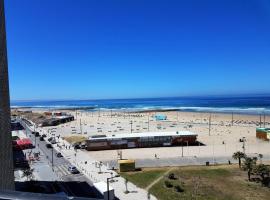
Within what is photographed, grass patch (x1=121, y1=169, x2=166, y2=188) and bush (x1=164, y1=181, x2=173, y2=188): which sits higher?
bush (x1=164, y1=181, x2=173, y2=188)

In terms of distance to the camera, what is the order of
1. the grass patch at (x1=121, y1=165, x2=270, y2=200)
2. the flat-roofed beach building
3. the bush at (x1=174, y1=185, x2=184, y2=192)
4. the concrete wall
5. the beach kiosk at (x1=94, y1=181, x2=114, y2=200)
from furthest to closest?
1. the flat-roofed beach building
2. the bush at (x1=174, y1=185, x2=184, y2=192)
3. the grass patch at (x1=121, y1=165, x2=270, y2=200)
4. the beach kiosk at (x1=94, y1=181, x2=114, y2=200)
5. the concrete wall

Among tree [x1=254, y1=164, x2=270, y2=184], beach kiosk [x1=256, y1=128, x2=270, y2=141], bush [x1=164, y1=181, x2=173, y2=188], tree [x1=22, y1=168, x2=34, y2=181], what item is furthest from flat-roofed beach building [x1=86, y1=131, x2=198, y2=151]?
bush [x1=164, y1=181, x2=173, y2=188]

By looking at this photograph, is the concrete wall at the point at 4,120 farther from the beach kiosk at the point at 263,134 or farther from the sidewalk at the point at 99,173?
the beach kiosk at the point at 263,134

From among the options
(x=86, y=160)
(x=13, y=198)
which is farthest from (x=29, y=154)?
(x=13, y=198)

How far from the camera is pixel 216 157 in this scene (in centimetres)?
5634

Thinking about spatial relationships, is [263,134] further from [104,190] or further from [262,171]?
[104,190]

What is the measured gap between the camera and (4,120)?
→ 88.6 ft

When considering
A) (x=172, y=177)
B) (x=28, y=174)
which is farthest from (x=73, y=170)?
(x=172, y=177)

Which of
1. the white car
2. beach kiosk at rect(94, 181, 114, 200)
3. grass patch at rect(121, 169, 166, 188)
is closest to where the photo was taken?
beach kiosk at rect(94, 181, 114, 200)

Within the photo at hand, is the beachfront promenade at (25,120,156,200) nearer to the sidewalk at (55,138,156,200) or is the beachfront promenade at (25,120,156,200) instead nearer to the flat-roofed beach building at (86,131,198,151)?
the sidewalk at (55,138,156,200)

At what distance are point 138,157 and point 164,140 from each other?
13036 mm

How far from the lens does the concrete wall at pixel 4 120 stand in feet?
86.6

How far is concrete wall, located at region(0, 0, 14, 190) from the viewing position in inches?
1039

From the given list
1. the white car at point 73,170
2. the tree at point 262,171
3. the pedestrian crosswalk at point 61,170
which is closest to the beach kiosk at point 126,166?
the white car at point 73,170
